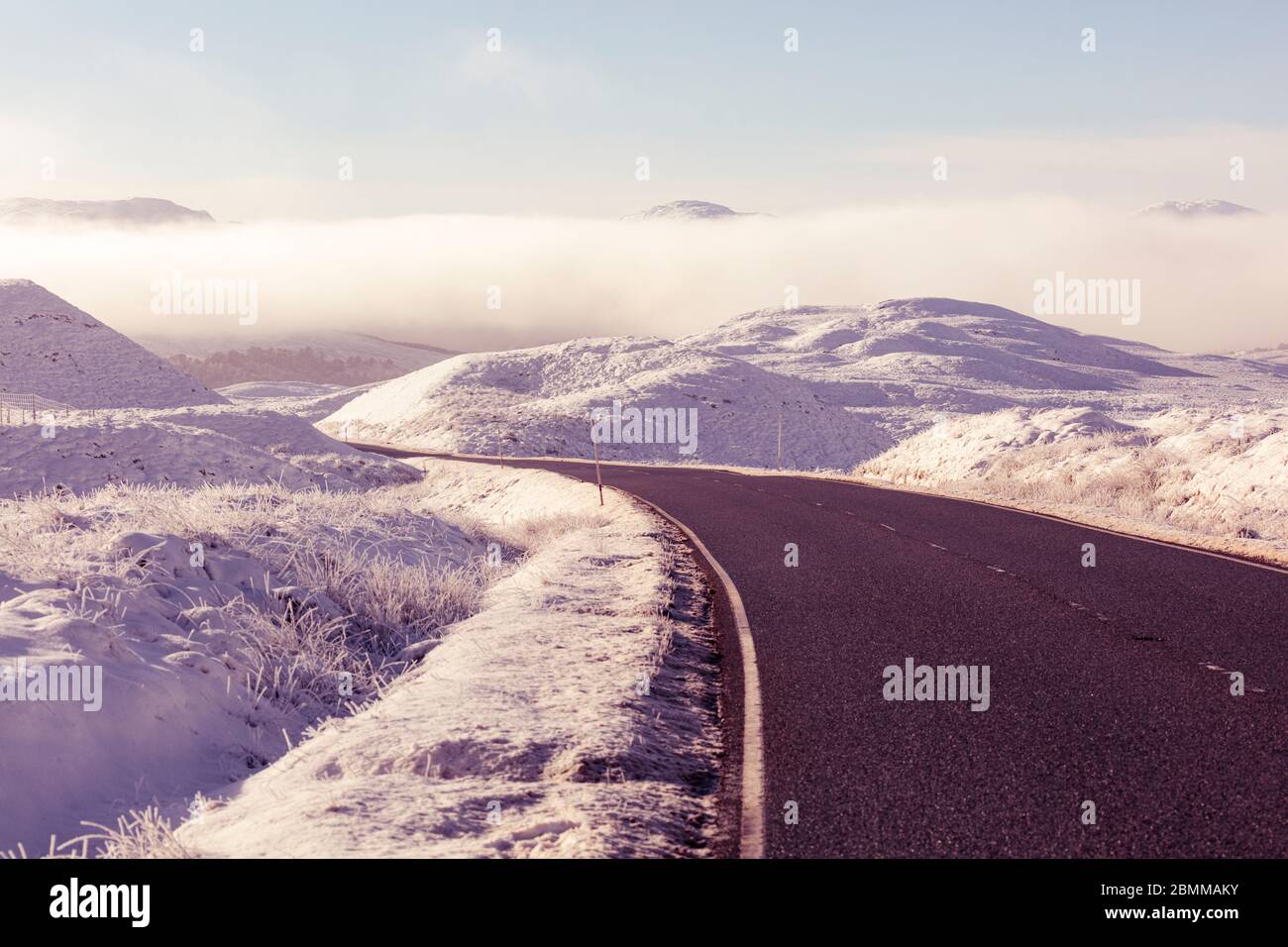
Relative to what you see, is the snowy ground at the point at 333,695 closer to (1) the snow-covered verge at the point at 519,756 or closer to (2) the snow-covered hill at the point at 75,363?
(1) the snow-covered verge at the point at 519,756

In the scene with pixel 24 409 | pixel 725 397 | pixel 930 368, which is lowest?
pixel 24 409

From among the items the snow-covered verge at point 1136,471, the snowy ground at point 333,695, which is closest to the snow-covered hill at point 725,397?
the snow-covered verge at point 1136,471

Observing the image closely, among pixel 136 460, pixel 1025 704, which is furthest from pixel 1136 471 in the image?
pixel 136 460

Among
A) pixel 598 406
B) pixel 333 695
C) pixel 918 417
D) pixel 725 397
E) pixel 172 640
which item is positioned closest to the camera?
pixel 172 640

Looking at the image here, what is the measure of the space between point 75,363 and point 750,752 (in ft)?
184

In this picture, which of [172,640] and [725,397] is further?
[725,397]

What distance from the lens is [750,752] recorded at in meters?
6.42

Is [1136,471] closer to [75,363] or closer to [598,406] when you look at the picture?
[75,363]

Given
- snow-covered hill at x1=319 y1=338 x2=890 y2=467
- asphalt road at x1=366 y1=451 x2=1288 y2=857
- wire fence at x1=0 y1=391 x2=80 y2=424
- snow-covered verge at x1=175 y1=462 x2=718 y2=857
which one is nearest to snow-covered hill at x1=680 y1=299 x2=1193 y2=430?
snow-covered hill at x1=319 y1=338 x2=890 y2=467

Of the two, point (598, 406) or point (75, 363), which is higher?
point (75, 363)

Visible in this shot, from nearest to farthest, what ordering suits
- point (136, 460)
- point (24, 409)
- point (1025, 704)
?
point (1025, 704) < point (136, 460) < point (24, 409)

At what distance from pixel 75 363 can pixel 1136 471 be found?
167 feet

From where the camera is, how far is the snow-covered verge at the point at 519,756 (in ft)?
16.9
